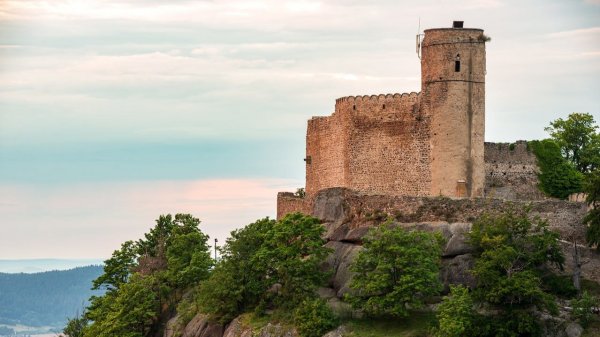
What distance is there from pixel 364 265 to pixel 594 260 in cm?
1325

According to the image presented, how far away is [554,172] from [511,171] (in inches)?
117

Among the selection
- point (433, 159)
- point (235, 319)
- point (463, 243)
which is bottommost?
point (235, 319)

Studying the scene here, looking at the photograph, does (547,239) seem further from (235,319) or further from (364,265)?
(235,319)

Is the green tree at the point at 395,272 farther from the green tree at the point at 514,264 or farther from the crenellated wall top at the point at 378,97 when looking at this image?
the crenellated wall top at the point at 378,97

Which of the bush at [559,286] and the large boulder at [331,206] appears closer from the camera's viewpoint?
the bush at [559,286]

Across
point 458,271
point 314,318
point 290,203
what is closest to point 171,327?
point 290,203

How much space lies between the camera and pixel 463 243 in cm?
7312

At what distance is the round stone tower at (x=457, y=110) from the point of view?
266 feet

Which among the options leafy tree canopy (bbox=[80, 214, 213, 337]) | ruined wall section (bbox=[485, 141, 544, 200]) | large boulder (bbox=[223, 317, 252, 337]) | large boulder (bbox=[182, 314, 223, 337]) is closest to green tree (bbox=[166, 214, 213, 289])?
leafy tree canopy (bbox=[80, 214, 213, 337])

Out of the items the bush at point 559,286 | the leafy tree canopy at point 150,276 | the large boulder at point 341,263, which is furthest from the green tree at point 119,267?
the bush at point 559,286

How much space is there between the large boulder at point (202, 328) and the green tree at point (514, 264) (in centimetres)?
1817

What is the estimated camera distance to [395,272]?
233 feet

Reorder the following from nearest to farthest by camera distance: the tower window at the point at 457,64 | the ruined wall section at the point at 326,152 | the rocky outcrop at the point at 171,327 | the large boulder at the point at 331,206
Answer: the large boulder at the point at 331,206 → the tower window at the point at 457,64 → the rocky outcrop at the point at 171,327 → the ruined wall section at the point at 326,152

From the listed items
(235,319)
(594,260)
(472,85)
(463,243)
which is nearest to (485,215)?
(463,243)
